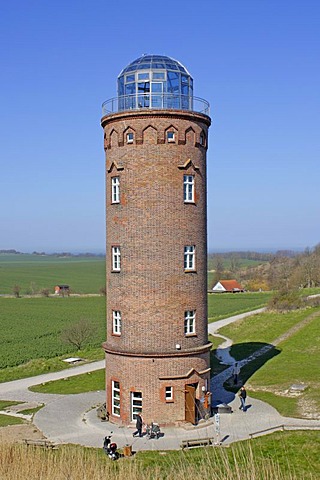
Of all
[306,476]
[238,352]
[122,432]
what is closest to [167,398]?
[122,432]

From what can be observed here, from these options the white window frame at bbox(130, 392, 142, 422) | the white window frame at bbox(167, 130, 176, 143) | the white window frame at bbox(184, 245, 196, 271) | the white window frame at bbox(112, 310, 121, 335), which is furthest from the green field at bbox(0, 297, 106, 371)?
the white window frame at bbox(167, 130, 176, 143)

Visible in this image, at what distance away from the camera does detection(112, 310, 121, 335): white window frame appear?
27.4 metres

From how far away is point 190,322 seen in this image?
2717cm

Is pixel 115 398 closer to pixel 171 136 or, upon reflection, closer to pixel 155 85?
pixel 171 136

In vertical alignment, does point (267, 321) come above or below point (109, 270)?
below

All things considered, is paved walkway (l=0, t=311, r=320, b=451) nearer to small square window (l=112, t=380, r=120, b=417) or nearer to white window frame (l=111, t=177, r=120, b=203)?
small square window (l=112, t=380, r=120, b=417)

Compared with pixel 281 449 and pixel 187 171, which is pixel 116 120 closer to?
pixel 187 171

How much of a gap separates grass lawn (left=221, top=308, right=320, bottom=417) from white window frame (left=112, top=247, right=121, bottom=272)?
34.3ft

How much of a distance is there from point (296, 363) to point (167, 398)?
49.0 ft

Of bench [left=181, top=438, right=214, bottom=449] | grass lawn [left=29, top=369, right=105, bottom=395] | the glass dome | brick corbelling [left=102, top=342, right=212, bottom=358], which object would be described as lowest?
grass lawn [left=29, top=369, right=105, bottom=395]

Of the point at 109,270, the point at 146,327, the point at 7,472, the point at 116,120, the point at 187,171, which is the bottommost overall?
the point at 7,472

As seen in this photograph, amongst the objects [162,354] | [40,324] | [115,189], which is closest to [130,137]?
[115,189]

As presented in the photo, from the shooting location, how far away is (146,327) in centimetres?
2642

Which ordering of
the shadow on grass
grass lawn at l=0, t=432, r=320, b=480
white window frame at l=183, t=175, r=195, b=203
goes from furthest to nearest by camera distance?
the shadow on grass → white window frame at l=183, t=175, r=195, b=203 → grass lawn at l=0, t=432, r=320, b=480
